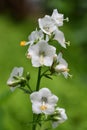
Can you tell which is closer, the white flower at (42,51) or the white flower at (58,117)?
the white flower at (42,51)

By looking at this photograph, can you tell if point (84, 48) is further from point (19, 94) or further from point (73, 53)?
point (19, 94)

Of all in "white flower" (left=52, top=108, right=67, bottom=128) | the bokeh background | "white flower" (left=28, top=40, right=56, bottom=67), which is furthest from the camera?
the bokeh background

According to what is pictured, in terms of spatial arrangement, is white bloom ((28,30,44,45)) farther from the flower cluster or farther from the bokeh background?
the bokeh background

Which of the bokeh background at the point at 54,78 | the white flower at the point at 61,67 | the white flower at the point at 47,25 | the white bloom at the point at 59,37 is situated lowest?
the white flower at the point at 61,67

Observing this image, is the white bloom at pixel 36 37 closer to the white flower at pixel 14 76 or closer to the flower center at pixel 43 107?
the white flower at pixel 14 76

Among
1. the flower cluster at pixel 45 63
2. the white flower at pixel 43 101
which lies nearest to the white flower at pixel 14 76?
the flower cluster at pixel 45 63

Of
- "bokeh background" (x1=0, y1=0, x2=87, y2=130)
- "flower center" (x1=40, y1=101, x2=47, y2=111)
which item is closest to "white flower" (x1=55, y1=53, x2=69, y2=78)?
"flower center" (x1=40, y1=101, x2=47, y2=111)

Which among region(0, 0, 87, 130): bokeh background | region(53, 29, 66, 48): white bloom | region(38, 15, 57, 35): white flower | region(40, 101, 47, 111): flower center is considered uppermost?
region(0, 0, 87, 130): bokeh background
